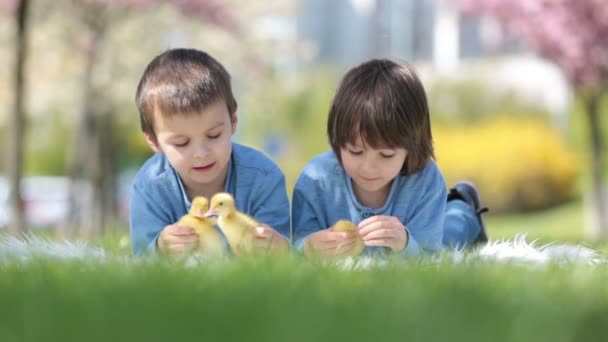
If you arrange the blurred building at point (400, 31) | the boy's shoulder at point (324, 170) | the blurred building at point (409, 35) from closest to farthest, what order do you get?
1. the boy's shoulder at point (324, 170)
2. the blurred building at point (409, 35)
3. the blurred building at point (400, 31)

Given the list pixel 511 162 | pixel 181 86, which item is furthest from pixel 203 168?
pixel 511 162

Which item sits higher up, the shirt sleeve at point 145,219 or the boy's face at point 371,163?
the boy's face at point 371,163

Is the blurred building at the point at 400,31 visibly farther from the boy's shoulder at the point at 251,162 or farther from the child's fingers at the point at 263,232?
the child's fingers at the point at 263,232

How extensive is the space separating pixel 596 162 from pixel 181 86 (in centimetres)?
1001

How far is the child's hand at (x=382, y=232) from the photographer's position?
3.12m

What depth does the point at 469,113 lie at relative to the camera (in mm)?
20094

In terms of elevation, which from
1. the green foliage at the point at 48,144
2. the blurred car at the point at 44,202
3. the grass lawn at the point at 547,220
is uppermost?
the green foliage at the point at 48,144

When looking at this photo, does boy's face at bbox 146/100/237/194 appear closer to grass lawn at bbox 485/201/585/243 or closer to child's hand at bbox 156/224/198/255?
child's hand at bbox 156/224/198/255

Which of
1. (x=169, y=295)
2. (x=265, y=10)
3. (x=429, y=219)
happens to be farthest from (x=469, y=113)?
(x=169, y=295)

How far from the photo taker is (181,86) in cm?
326

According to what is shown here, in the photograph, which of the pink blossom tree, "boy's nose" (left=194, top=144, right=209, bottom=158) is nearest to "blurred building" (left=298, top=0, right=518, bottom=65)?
the pink blossom tree

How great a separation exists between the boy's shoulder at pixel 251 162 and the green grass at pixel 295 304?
1155 millimetres

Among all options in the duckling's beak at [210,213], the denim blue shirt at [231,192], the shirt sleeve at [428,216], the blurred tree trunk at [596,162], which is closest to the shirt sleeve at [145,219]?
the denim blue shirt at [231,192]

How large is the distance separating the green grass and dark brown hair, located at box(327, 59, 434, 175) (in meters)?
0.93
